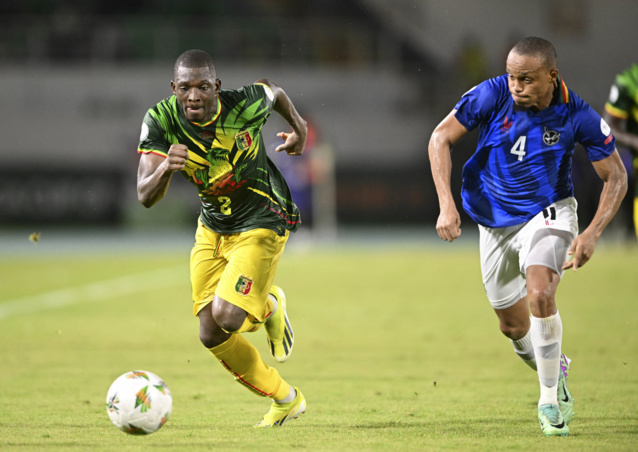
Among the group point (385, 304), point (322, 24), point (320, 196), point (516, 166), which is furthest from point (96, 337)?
point (322, 24)

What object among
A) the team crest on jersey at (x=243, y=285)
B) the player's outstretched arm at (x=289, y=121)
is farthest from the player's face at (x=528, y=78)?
the team crest on jersey at (x=243, y=285)

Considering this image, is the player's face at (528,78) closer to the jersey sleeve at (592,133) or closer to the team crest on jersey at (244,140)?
the jersey sleeve at (592,133)

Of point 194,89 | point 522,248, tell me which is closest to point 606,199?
point 522,248

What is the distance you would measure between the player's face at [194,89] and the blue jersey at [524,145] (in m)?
1.45

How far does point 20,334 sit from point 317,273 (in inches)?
273

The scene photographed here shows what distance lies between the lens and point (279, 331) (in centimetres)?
621

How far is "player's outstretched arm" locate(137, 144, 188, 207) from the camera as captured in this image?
15.9ft

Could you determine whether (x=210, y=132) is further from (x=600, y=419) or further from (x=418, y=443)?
(x=600, y=419)

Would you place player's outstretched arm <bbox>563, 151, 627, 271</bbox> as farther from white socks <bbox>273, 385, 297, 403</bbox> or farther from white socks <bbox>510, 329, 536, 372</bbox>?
white socks <bbox>273, 385, 297, 403</bbox>

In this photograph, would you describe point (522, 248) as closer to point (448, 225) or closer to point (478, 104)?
point (448, 225)

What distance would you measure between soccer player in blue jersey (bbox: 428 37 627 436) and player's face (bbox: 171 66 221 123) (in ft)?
4.39

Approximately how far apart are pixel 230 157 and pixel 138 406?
5.05 feet

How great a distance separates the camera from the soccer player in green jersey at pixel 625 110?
783 cm

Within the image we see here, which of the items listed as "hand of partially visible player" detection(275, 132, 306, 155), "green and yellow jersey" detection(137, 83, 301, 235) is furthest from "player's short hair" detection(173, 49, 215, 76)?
"hand of partially visible player" detection(275, 132, 306, 155)
